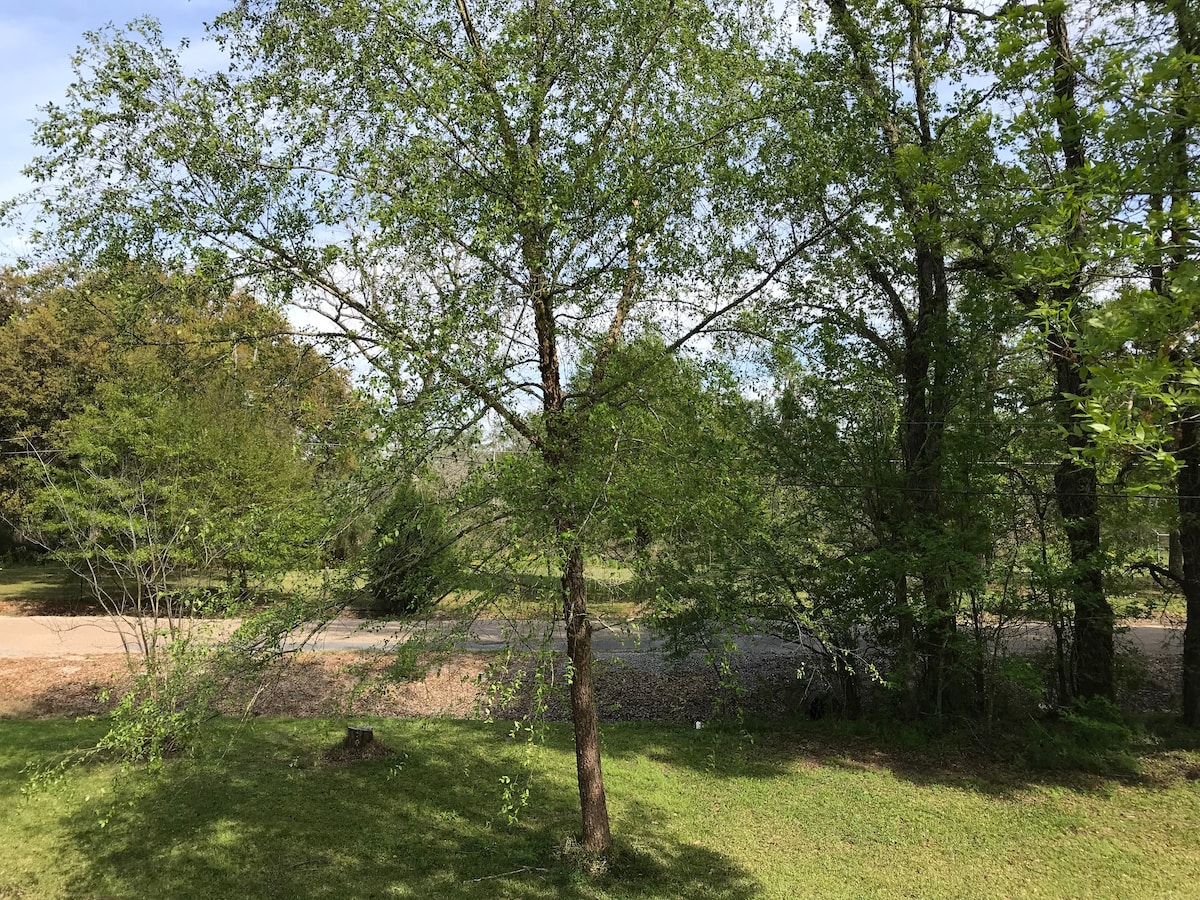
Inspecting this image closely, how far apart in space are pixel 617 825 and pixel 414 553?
3.26m

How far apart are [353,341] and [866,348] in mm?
6506

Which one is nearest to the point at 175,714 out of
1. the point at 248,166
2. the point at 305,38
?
the point at 248,166

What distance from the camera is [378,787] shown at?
7.16 meters

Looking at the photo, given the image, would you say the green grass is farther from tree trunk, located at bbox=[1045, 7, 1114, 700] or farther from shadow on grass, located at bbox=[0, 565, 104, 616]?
shadow on grass, located at bbox=[0, 565, 104, 616]

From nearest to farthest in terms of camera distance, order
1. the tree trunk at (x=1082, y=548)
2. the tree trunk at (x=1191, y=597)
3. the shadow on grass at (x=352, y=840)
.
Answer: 1. the shadow on grass at (x=352, y=840)
2. the tree trunk at (x=1082, y=548)
3. the tree trunk at (x=1191, y=597)

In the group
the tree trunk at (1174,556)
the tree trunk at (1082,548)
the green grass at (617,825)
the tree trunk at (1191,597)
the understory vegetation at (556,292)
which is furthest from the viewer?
the tree trunk at (1174,556)

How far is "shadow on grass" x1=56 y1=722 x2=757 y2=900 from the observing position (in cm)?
512

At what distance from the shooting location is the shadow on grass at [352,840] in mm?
5125

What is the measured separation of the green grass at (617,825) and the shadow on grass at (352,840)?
0.02 m

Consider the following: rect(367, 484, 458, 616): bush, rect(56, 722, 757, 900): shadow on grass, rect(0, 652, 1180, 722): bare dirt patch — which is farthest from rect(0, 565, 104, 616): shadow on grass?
rect(367, 484, 458, 616): bush

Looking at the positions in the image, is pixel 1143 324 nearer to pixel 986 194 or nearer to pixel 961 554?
pixel 986 194

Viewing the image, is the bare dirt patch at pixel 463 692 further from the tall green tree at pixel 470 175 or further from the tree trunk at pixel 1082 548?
the tall green tree at pixel 470 175

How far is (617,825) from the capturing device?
6250 millimetres

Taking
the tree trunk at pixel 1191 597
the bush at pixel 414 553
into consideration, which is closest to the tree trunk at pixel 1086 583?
the tree trunk at pixel 1191 597
